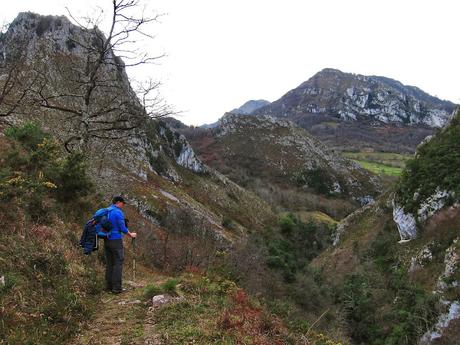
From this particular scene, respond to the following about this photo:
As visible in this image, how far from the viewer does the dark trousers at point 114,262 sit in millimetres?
9016

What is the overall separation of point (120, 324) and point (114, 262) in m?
2.02

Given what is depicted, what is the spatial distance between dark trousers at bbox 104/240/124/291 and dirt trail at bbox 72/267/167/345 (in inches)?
10.8

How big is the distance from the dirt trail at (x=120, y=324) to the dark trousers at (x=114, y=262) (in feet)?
0.90

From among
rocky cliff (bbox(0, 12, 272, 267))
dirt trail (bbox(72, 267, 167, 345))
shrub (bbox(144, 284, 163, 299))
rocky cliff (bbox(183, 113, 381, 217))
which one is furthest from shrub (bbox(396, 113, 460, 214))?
rocky cliff (bbox(183, 113, 381, 217))

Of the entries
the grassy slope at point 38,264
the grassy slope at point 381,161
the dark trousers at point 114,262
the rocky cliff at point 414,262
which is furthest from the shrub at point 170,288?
the grassy slope at point 381,161

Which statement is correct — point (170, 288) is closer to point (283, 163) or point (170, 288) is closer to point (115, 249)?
point (115, 249)

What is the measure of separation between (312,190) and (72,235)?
118 metres

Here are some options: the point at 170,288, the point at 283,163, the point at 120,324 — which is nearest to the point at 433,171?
the point at 170,288

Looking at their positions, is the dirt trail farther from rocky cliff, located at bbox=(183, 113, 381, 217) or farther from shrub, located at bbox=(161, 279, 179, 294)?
rocky cliff, located at bbox=(183, 113, 381, 217)

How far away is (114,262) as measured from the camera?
9117mm

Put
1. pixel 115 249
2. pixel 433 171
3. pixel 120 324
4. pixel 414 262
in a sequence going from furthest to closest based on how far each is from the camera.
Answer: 1. pixel 433 171
2. pixel 414 262
3. pixel 115 249
4. pixel 120 324

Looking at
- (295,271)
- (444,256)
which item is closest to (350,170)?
(295,271)

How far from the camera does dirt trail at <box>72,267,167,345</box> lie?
6.61m

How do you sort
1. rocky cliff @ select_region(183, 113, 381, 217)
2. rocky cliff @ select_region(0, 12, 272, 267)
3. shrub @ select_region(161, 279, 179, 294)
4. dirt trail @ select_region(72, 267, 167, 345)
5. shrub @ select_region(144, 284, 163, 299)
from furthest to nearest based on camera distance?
rocky cliff @ select_region(183, 113, 381, 217) → rocky cliff @ select_region(0, 12, 272, 267) → shrub @ select_region(161, 279, 179, 294) → shrub @ select_region(144, 284, 163, 299) → dirt trail @ select_region(72, 267, 167, 345)
